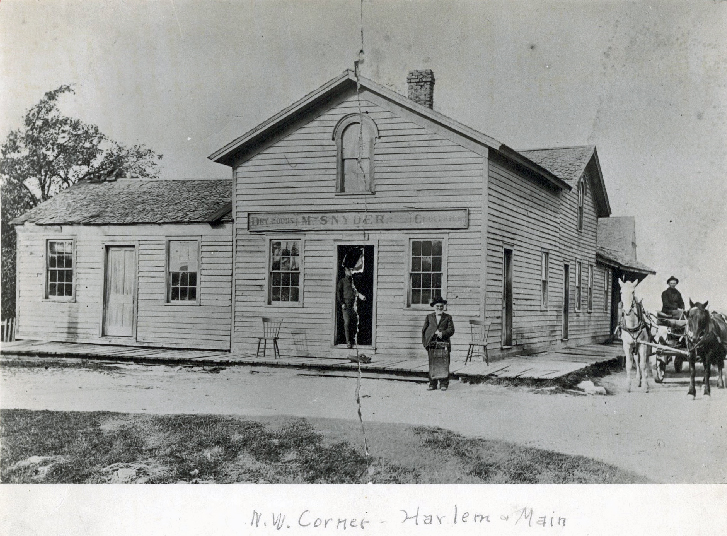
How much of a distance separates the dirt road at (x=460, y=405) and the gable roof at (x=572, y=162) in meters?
3.24

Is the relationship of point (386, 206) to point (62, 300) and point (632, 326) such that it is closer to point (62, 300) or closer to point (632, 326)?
point (632, 326)

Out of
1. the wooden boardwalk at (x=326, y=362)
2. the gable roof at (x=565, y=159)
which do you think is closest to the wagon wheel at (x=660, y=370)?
the wooden boardwalk at (x=326, y=362)

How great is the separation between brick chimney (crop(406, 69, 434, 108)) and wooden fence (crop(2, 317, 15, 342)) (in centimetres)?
616

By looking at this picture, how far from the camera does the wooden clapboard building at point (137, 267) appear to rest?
11.0 metres

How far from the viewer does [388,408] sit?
27.6 ft

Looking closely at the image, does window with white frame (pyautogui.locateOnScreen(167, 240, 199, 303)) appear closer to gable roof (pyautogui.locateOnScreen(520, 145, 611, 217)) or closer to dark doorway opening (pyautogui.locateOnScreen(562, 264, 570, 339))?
gable roof (pyautogui.locateOnScreen(520, 145, 611, 217))

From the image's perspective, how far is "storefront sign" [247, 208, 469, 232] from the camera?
10.6 meters

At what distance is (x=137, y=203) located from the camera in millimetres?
12773

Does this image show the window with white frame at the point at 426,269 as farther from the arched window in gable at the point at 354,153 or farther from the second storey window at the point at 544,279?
the second storey window at the point at 544,279

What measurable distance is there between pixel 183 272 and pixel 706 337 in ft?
28.2

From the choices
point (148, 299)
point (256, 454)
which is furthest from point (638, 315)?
point (148, 299)

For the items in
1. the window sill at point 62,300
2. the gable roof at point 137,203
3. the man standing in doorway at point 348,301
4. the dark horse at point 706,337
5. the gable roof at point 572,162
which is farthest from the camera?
the window sill at point 62,300

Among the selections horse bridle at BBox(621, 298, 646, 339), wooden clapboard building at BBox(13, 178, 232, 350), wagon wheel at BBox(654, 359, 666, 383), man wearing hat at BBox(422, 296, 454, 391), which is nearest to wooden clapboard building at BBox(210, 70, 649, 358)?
man wearing hat at BBox(422, 296, 454, 391)
